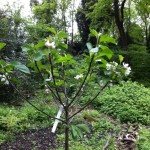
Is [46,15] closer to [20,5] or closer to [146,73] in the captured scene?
[20,5]

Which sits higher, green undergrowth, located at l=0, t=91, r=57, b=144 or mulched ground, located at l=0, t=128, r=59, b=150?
green undergrowth, located at l=0, t=91, r=57, b=144

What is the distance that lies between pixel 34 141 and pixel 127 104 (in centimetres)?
277

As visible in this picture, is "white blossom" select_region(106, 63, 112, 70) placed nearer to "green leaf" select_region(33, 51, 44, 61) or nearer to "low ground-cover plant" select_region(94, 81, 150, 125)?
"green leaf" select_region(33, 51, 44, 61)

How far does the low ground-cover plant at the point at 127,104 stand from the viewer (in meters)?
5.50

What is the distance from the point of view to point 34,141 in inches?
156

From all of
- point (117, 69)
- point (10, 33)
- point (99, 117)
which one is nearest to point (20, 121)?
point (99, 117)

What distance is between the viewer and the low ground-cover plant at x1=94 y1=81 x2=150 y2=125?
5504mm

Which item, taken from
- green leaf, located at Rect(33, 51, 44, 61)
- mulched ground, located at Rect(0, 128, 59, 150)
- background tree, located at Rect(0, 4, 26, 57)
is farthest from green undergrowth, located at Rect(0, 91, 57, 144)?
green leaf, located at Rect(33, 51, 44, 61)

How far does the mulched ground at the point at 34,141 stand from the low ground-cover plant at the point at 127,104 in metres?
1.89

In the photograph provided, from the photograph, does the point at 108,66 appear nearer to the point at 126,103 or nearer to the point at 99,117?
the point at 99,117

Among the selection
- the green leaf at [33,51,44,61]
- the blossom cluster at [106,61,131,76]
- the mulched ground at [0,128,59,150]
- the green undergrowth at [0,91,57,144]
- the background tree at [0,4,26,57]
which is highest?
the background tree at [0,4,26,57]

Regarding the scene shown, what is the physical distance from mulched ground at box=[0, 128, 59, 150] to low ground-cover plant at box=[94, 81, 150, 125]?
1886mm

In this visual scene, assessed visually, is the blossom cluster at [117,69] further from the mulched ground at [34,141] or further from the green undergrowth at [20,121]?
the green undergrowth at [20,121]

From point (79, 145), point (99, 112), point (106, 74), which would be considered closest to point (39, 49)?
point (106, 74)
